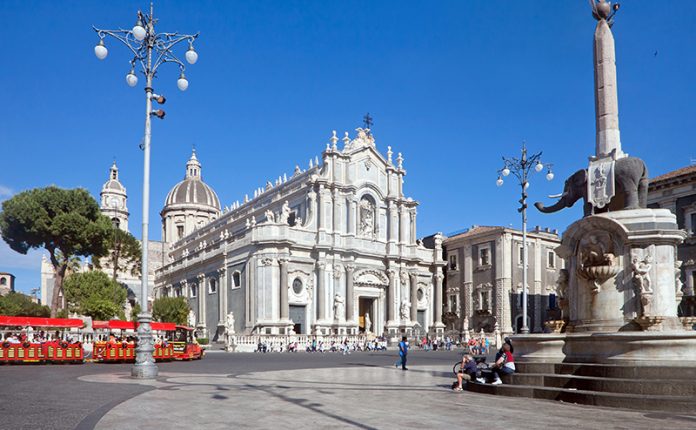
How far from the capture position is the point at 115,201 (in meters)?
97.8

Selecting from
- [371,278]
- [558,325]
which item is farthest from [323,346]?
[558,325]

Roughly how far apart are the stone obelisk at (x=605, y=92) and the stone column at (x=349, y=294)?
1579 inches

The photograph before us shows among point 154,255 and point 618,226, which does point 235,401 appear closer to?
point 618,226

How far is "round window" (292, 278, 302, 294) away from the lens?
5253 cm

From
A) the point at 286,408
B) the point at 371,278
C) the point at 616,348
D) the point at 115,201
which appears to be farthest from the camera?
the point at 115,201

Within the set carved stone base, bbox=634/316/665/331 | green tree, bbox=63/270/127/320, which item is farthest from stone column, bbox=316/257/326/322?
carved stone base, bbox=634/316/665/331

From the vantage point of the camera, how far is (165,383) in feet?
54.3

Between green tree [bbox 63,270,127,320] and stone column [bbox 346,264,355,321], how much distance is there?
19.2m

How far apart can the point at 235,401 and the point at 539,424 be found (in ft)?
19.0

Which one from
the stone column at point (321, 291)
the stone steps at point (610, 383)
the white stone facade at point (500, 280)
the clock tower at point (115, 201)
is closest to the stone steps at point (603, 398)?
the stone steps at point (610, 383)

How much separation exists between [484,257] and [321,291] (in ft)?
55.0

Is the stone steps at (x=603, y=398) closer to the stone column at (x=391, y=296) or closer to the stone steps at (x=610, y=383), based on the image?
the stone steps at (x=610, y=383)

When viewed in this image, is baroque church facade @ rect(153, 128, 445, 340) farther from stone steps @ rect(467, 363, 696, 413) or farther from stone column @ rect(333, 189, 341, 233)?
stone steps @ rect(467, 363, 696, 413)

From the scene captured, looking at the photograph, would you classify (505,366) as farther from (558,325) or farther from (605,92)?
(605,92)
